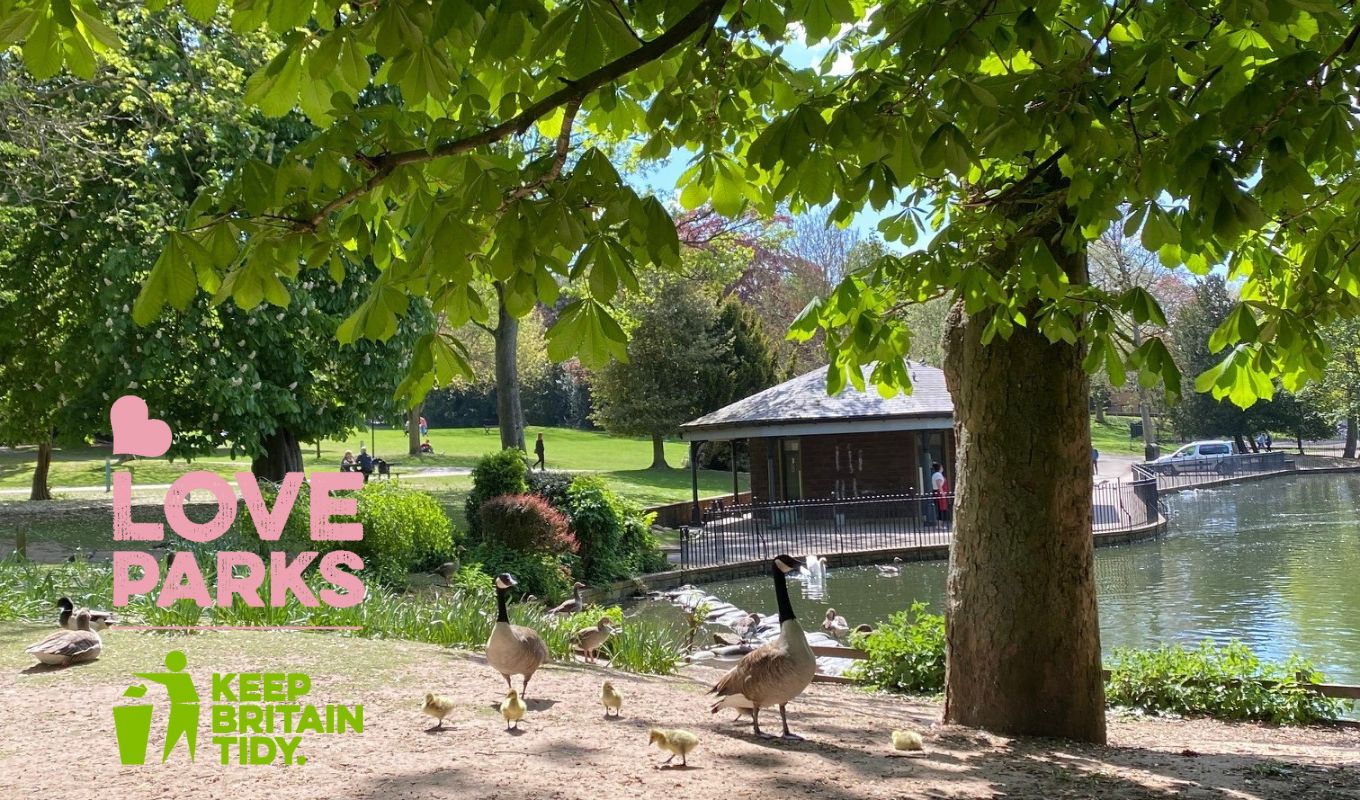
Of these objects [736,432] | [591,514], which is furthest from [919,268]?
[736,432]

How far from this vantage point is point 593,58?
9.04 feet

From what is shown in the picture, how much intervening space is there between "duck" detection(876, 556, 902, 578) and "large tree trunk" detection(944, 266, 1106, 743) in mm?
16102

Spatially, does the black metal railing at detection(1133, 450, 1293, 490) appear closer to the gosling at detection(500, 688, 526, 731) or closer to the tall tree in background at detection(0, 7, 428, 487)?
the tall tree in background at detection(0, 7, 428, 487)

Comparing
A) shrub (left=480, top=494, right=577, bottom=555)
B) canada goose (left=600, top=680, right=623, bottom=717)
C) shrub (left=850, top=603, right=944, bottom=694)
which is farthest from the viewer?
shrub (left=480, top=494, right=577, bottom=555)

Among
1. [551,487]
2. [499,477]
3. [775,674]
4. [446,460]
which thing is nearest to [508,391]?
[551,487]

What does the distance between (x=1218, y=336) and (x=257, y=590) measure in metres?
8.62

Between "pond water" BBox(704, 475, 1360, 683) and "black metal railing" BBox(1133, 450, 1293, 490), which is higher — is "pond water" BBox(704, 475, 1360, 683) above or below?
below

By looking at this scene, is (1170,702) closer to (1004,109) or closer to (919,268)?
(919,268)

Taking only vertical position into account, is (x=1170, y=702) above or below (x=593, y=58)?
below

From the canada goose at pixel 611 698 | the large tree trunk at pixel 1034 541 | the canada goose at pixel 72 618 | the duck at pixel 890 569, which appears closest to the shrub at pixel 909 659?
the large tree trunk at pixel 1034 541

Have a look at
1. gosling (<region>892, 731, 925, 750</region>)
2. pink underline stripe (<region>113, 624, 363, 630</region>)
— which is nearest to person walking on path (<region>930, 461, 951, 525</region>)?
pink underline stripe (<region>113, 624, 363, 630</region>)

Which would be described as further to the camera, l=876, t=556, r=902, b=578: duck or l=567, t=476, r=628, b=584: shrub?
l=876, t=556, r=902, b=578: duck

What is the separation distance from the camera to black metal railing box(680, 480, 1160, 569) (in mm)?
24938

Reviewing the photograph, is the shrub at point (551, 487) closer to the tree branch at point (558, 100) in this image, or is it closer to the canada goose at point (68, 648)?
the canada goose at point (68, 648)
